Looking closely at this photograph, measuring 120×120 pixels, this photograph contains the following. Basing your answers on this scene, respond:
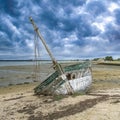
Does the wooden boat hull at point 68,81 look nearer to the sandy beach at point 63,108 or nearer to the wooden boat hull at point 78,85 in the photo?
the wooden boat hull at point 78,85

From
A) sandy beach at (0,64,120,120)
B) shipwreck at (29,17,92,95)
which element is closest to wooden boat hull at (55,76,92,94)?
shipwreck at (29,17,92,95)

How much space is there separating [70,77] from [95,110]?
710 centimetres

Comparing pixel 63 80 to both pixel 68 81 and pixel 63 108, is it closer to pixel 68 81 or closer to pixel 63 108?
pixel 68 81

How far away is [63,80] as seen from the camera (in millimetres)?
20109

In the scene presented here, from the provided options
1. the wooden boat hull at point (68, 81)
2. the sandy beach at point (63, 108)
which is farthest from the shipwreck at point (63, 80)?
the sandy beach at point (63, 108)

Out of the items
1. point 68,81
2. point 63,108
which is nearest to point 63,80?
point 68,81

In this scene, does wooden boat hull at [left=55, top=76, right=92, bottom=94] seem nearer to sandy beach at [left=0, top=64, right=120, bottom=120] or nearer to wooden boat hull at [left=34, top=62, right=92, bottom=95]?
wooden boat hull at [left=34, top=62, right=92, bottom=95]

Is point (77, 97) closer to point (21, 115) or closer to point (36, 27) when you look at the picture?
point (21, 115)

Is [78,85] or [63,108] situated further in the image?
[78,85]

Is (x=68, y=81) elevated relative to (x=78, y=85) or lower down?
elevated

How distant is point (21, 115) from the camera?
14.9 m

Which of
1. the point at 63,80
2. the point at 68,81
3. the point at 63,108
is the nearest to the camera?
the point at 63,108

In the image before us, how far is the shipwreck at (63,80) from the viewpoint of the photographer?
19.9 m

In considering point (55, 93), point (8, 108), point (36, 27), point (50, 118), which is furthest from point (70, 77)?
point (50, 118)
